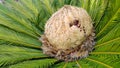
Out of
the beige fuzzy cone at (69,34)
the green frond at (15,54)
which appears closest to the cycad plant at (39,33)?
the green frond at (15,54)

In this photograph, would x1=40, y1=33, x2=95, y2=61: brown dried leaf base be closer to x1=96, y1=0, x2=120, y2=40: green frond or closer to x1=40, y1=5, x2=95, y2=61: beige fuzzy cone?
x1=40, y1=5, x2=95, y2=61: beige fuzzy cone

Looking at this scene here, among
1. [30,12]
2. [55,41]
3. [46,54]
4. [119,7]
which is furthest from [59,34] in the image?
[30,12]

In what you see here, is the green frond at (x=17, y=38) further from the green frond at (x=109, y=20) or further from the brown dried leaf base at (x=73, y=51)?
the green frond at (x=109, y=20)

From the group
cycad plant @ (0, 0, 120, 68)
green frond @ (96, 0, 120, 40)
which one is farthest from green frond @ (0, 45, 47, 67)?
green frond @ (96, 0, 120, 40)

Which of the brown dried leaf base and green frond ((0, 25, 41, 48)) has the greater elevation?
green frond ((0, 25, 41, 48))

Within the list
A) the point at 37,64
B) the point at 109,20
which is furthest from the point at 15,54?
the point at 109,20

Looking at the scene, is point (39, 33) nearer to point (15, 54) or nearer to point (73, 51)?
point (15, 54)

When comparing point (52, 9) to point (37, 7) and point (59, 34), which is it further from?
point (59, 34)

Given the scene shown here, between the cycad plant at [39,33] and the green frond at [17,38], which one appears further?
the green frond at [17,38]
